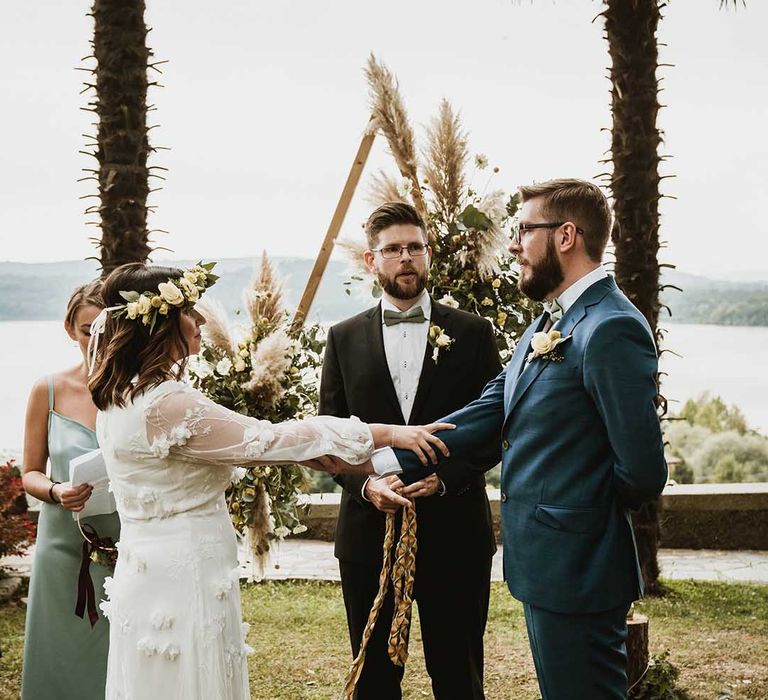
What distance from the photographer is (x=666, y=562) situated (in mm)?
7355

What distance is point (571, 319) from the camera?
2580 mm

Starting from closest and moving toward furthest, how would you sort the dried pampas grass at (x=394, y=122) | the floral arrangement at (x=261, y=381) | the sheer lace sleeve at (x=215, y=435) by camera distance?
1. the sheer lace sleeve at (x=215, y=435)
2. the floral arrangement at (x=261, y=381)
3. the dried pampas grass at (x=394, y=122)

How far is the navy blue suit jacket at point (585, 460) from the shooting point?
2312 mm

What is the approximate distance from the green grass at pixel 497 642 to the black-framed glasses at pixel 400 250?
2.36 metres

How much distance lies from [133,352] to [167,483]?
37cm

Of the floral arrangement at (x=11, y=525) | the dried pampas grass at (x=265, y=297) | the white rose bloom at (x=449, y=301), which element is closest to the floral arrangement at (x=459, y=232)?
A: the white rose bloom at (x=449, y=301)

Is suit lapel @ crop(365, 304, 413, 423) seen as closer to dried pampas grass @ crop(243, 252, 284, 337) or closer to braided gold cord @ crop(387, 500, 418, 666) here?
braided gold cord @ crop(387, 500, 418, 666)

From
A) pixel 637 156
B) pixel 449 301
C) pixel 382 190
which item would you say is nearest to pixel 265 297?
pixel 382 190

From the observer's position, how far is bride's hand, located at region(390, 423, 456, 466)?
297cm

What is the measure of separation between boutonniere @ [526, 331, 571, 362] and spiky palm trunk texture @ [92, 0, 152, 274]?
2.84m

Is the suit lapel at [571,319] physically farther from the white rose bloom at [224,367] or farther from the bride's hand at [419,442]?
the white rose bloom at [224,367]

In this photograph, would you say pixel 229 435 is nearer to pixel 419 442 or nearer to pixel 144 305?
pixel 144 305

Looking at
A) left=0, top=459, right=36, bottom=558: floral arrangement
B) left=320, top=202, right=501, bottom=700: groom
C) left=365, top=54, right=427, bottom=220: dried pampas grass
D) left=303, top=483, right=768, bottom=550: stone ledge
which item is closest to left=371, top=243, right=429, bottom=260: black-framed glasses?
left=320, top=202, right=501, bottom=700: groom

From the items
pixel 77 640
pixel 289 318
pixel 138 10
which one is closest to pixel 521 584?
pixel 77 640
